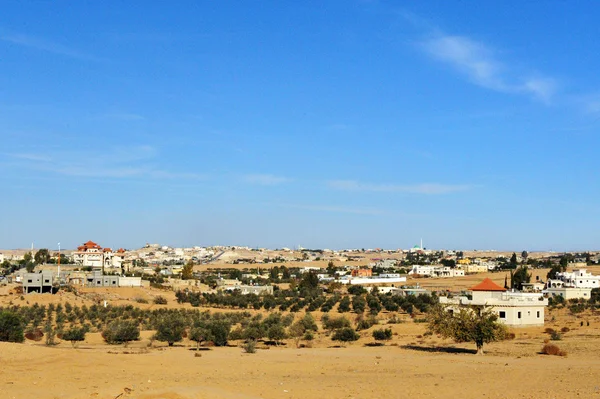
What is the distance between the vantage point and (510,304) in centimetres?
5147

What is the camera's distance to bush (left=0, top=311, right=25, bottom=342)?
4059cm

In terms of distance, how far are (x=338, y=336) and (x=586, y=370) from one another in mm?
19697

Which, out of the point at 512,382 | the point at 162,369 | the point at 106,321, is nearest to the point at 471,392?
the point at 512,382

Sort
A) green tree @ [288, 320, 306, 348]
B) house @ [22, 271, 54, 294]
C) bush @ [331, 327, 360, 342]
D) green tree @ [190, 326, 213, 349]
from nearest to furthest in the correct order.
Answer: green tree @ [190, 326, 213, 349]
bush @ [331, 327, 360, 342]
green tree @ [288, 320, 306, 348]
house @ [22, 271, 54, 294]

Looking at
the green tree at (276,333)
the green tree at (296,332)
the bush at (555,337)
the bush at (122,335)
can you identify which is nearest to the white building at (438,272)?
the green tree at (296,332)

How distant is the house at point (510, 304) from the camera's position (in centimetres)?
5125

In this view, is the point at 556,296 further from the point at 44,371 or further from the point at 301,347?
the point at 44,371

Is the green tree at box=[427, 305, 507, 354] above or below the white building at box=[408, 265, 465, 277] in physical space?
above

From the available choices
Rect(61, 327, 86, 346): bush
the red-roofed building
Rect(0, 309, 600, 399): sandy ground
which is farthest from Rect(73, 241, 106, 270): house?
Rect(0, 309, 600, 399): sandy ground

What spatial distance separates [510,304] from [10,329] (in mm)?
33168

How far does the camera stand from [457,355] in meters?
37.0

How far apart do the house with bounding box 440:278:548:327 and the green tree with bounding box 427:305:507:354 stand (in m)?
9.97

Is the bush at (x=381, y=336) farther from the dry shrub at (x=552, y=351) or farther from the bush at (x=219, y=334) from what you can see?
the dry shrub at (x=552, y=351)

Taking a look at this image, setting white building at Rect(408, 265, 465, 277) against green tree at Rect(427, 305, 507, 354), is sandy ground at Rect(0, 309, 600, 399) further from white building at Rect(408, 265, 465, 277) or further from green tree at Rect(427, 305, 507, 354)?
white building at Rect(408, 265, 465, 277)
